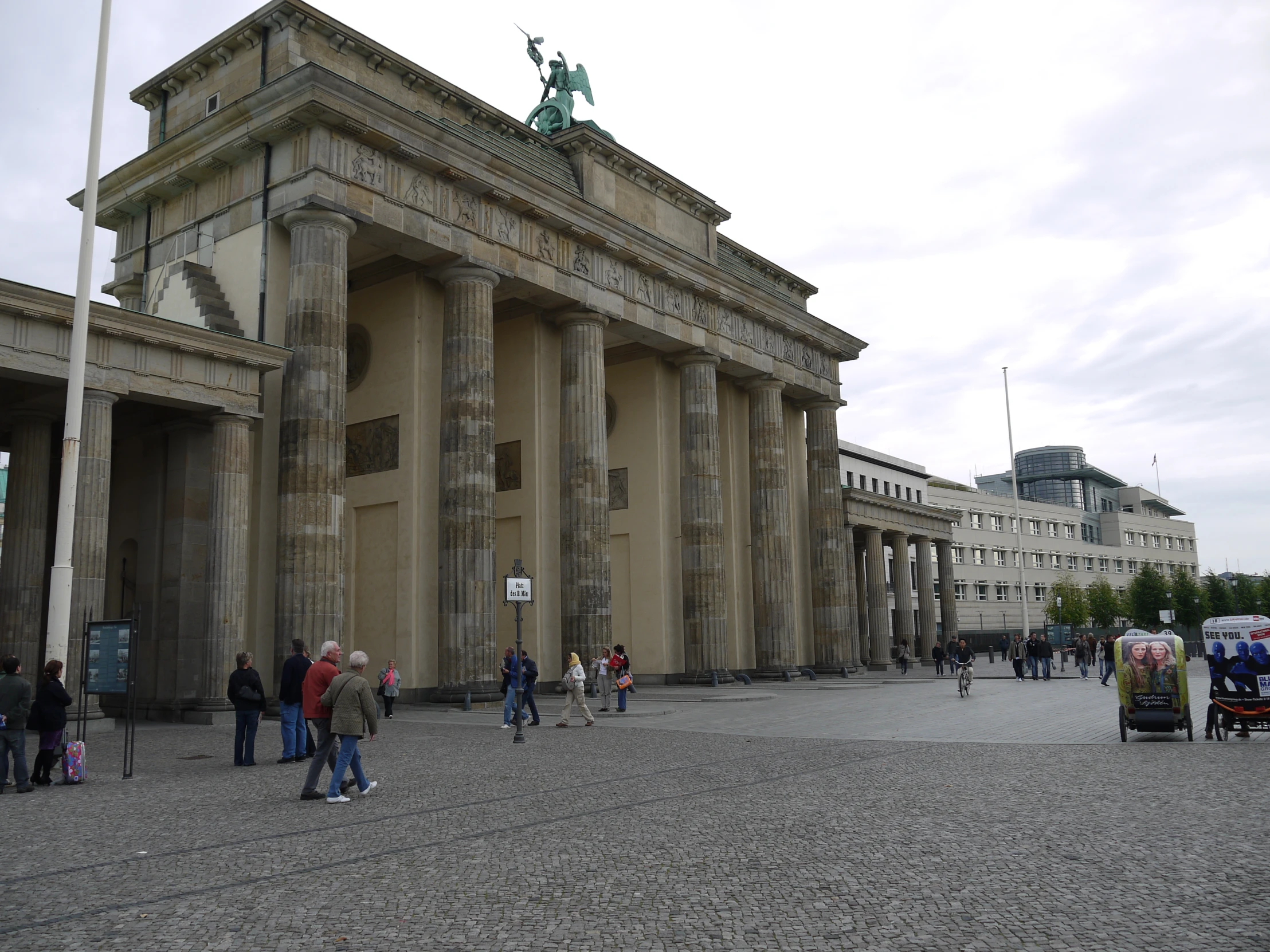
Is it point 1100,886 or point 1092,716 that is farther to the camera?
point 1092,716

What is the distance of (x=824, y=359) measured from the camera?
149ft

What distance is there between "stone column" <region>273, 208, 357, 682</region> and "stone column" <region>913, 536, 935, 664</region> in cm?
3837

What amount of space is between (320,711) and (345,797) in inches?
38.7

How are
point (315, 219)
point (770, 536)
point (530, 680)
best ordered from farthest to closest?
point (770, 536) < point (315, 219) < point (530, 680)

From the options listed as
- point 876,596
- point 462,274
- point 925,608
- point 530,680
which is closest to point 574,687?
point 530,680

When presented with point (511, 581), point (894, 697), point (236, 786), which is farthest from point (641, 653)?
point (236, 786)

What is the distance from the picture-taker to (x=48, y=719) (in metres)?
11.9

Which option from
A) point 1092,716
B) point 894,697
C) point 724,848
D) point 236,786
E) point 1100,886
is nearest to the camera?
point 1100,886

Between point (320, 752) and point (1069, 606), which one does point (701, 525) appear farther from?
point (1069, 606)

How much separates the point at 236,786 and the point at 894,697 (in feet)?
70.6

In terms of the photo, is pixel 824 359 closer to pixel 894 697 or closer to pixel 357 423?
pixel 894 697

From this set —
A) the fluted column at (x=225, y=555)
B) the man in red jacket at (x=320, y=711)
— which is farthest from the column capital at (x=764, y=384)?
the man in red jacket at (x=320, y=711)

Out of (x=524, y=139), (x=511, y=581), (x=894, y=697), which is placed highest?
(x=524, y=139)

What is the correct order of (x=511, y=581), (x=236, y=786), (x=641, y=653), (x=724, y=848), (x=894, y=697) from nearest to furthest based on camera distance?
(x=724, y=848)
(x=236, y=786)
(x=511, y=581)
(x=894, y=697)
(x=641, y=653)
